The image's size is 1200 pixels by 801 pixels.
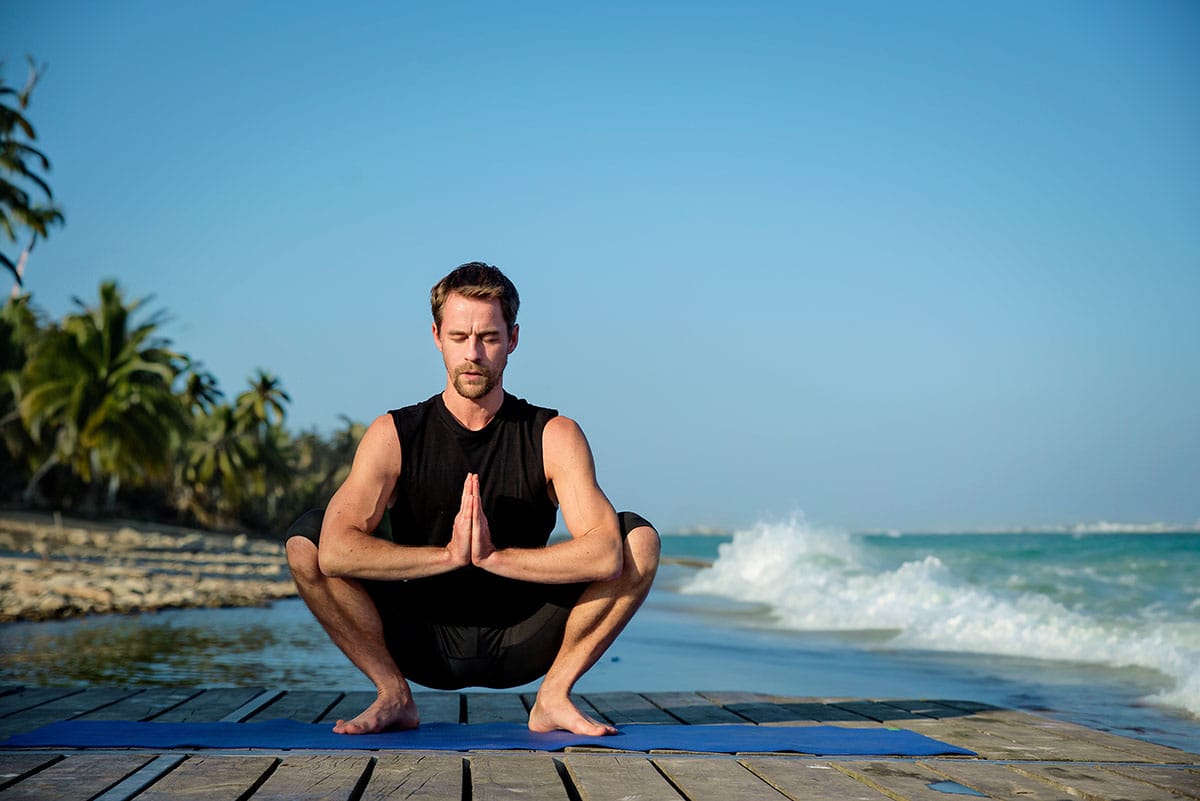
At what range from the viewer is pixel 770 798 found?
8.75ft

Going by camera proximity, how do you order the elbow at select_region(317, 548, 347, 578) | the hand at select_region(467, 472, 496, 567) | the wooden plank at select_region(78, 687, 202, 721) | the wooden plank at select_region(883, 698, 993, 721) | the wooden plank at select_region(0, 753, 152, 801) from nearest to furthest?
the wooden plank at select_region(0, 753, 152, 801)
the hand at select_region(467, 472, 496, 567)
the elbow at select_region(317, 548, 347, 578)
the wooden plank at select_region(78, 687, 202, 721)
the wooden plank at select_region(883, 698, 993, 721)

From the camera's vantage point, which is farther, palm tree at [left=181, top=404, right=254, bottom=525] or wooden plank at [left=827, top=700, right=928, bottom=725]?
palm tree at [left=181, top=404, right=254, bottom=525]

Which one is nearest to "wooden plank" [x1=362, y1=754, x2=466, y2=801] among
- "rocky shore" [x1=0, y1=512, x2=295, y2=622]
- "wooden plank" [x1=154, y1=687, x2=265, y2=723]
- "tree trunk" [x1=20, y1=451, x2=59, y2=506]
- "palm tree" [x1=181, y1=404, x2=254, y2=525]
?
"wooden plank" [x1=154, y1=687, x2=265, y2=723]

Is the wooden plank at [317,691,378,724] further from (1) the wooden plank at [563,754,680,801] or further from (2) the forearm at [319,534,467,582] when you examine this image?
(1) the wooden plank at [563,754,680,801]

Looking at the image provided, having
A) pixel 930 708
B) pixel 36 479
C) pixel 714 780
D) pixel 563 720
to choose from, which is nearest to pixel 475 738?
pixel 563 720

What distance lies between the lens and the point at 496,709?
14.6ft

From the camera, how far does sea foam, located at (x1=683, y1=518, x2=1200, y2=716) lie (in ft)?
29.8

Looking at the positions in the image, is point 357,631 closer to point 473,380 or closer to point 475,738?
point 475,738

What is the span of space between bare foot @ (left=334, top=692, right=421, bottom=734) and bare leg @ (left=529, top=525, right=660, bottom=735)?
41cm

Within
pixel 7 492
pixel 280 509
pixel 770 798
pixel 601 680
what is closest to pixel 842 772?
pixel 770 798

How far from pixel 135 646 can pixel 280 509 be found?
47563mm

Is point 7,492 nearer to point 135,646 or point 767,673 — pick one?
point 135,646

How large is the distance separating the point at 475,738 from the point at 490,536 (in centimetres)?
63

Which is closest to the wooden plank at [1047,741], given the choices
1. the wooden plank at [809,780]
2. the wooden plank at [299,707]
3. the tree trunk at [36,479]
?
the wooden plank at [809,780]
